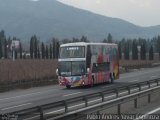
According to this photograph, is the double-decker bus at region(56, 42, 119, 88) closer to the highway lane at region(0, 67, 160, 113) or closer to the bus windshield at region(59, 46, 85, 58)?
the bus windshield at region(59, 46, 85, 58)

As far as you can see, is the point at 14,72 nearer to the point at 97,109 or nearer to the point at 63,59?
the point at 63,59

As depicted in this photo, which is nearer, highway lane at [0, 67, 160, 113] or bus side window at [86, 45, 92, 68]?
highway lane at [0, 67, 160, 113]

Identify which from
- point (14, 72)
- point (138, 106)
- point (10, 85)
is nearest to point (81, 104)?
point (138, 106)

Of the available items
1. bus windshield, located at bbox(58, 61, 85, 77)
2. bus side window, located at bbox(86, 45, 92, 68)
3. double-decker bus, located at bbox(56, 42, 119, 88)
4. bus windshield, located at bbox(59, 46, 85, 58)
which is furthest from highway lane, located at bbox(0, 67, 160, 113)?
bus windshield, located at bbox(59, 46, 85, 58)

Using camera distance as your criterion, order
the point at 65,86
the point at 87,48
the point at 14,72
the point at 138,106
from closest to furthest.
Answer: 1. the point at 138,106
2. the point at 87,48
3. the point at 65,86
4. the point at 14,72

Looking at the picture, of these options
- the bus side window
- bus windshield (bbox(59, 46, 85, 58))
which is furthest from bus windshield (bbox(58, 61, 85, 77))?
bus windshield (bbox(59, 46, 85, 58))

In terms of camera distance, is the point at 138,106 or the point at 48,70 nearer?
the point at 138,106

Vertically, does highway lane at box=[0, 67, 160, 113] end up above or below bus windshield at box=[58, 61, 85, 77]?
below

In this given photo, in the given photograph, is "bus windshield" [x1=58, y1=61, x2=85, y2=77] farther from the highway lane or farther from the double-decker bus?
the highway lane

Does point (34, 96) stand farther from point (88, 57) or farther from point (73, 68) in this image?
point (88, 57)

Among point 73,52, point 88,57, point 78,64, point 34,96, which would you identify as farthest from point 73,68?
point 34,96

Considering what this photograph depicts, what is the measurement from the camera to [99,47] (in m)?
40.4

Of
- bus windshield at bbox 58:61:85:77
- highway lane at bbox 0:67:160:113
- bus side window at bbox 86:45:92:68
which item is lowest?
highway lane at bbox 0:67:160:113

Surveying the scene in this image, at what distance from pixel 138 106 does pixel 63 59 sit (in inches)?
716
